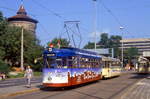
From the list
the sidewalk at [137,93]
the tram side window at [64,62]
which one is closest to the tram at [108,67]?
the sidewalk at [137,93]

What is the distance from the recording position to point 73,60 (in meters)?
23.1

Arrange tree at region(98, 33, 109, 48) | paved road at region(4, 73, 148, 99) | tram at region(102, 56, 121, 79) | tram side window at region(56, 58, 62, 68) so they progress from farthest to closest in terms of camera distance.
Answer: tree at region(98, 33, 109, 48), tram at region(102, 56, 121, 79), tram side window at region(56, 58, 62, 68), paved road at region(4, 73, 148, 99)

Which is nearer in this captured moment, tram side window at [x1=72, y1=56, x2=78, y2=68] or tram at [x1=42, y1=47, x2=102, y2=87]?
tram at [x1=42, y1=47, x2=102, y2=87]

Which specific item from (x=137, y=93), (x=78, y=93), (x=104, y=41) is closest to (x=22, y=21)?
(x=104, y=41)

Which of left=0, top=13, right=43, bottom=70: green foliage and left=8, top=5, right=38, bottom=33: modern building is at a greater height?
left=8, top=5, right=38, bottom=33: modern building

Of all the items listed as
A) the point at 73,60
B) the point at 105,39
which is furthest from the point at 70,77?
the point at 105,39

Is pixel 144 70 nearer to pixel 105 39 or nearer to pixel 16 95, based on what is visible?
pixel 16 95

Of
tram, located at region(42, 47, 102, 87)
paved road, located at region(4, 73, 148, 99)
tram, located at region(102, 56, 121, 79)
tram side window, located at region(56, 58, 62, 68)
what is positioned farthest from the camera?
tram, located at region(102, 56, 121, 79)

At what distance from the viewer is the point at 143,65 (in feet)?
182

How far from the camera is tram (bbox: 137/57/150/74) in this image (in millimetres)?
54438

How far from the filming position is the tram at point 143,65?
179 feet

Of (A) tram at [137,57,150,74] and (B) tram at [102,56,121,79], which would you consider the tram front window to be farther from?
(A) tram at [137,57,150,74]

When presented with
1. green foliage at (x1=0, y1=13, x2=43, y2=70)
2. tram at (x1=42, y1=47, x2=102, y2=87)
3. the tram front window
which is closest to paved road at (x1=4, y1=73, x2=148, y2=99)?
tram at (x1=42, y1=47, x2=102, y2=87)

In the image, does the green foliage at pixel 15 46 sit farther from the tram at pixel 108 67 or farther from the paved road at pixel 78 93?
the paved road at pixel 78 93
